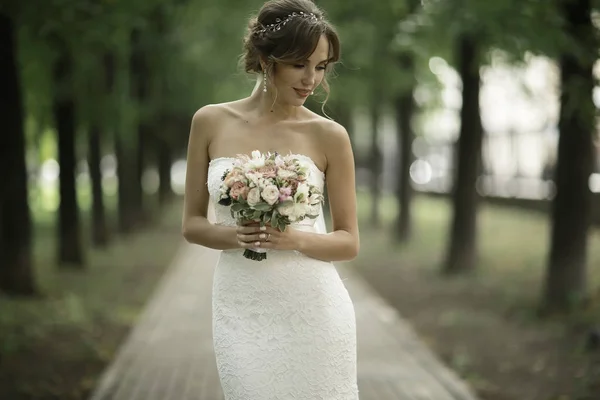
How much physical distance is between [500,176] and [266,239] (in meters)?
25.2

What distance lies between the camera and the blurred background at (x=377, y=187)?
788cm

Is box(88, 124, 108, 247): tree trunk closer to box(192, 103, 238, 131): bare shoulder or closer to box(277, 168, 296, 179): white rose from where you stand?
box(192, 103, 238, 131): bare shoulder

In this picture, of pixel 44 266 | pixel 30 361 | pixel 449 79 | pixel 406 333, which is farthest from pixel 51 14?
pixel 449 79

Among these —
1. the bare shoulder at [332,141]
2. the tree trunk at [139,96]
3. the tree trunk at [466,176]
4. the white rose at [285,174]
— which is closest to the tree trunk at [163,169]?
the tree trunk at [139,96]

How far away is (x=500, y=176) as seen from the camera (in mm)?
27484

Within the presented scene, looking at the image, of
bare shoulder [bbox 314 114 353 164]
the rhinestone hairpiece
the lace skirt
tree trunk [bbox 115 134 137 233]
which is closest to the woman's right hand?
the lace skirt

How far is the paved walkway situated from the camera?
7027mm

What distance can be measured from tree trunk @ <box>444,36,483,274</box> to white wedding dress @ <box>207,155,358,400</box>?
1005 centimetres

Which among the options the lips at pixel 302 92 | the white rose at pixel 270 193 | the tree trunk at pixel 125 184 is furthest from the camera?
the tree trunk at pixel 125 184

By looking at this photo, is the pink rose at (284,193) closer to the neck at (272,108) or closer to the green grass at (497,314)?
the neck at (272,108)

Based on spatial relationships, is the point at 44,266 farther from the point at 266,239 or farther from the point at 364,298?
the point at 266,239

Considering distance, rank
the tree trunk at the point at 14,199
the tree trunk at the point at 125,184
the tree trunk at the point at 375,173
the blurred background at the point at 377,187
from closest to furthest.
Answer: the blurred background at the point at 377,187 → the tree trunk at the point at 14,199 → the tree trunk at the point at 125,184 → the tree trunk at the point at 375,173

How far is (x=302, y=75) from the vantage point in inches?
134

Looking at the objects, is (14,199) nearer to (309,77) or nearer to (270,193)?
(309,77)
